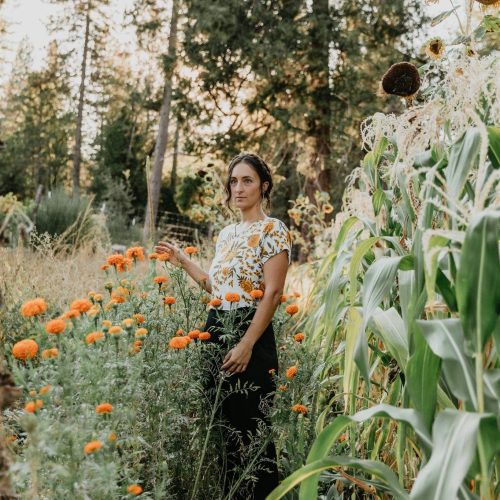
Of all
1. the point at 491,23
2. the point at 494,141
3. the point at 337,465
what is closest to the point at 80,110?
the point at 491,23

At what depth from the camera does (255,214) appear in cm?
265

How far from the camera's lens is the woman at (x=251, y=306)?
235 centimetres

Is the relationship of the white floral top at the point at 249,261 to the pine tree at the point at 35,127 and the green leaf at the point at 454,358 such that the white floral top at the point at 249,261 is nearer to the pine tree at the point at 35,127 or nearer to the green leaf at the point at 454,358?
the green leaf at the point at 454,358

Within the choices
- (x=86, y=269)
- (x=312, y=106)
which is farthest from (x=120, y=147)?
(x=86, y=269)

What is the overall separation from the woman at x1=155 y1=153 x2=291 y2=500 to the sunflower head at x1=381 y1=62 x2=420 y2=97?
742mm

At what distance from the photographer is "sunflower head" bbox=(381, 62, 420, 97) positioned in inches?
99.0

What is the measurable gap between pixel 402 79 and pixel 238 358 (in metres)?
1.48

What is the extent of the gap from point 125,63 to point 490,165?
25759 millimetres

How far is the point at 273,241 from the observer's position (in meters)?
2.47

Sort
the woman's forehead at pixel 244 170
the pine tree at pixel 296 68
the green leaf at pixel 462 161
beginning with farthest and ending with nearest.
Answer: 1. the pine tree at pixel 296 68
2. the woman's forehead at pixel 244 170
3. the green leaf at pixel 462 161

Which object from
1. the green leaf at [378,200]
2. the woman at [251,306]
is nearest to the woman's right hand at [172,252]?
the woman at [251,306]

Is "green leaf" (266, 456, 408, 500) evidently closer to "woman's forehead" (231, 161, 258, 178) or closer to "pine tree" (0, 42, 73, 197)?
"woman's forehead" (231, 161, 258, 178)

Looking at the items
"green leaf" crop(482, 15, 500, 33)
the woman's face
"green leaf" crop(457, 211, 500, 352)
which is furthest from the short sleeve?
"green leaf" crop(482, 15, 500, 33)

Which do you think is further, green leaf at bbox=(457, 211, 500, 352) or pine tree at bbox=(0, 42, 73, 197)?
pine tree at bbox=(0, 42, 73, 197)
